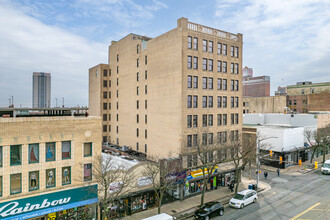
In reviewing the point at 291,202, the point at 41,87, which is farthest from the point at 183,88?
the point at 41,87

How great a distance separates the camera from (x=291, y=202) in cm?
2961

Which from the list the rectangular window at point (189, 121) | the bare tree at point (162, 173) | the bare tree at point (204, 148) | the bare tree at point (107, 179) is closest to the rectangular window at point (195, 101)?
the rectangular window at point (189, 121)

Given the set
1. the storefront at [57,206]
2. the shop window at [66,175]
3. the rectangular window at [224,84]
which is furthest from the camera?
the rectangular window at [224,84]

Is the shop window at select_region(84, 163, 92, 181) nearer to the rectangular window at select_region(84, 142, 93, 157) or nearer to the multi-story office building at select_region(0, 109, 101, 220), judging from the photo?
the multi-story office building at select_region(0, 109, 101, 220)

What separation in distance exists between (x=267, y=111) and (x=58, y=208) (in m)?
81.5

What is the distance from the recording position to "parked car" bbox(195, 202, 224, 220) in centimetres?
2447

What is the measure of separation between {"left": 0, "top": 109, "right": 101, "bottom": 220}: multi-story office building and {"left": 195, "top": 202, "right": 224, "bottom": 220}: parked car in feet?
37.3

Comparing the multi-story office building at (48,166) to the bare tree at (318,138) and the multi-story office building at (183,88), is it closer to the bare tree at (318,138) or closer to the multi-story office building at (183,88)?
the multi-story office building at (183,88)

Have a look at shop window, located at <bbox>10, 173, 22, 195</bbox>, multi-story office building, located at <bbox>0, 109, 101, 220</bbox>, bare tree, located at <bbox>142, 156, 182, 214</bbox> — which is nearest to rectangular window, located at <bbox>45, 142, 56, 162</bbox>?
multi-story office building, located at <bbox>0, 109, 101, 220</bbox>

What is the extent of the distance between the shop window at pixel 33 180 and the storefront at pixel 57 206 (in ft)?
3.26

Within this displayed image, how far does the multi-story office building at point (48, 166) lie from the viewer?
1891 centimetres

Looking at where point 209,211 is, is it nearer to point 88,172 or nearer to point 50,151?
point 88,172

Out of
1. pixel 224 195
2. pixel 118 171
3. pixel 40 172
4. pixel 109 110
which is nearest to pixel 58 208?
pixel 40 172

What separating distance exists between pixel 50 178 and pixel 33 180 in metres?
1.40
